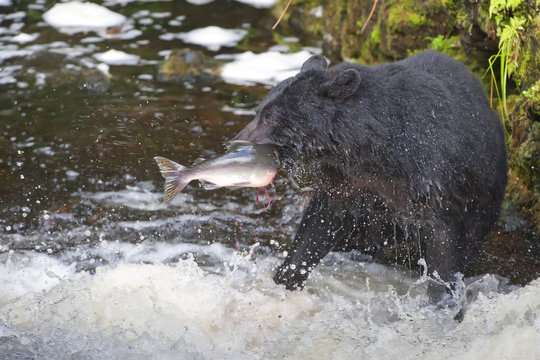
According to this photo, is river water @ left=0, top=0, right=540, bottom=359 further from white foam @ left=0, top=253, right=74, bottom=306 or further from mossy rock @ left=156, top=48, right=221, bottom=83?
mossy rock @ left=156, top=48, right=221, bottom=83

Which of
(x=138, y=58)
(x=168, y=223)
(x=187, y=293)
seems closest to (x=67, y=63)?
(x=138, y=58)

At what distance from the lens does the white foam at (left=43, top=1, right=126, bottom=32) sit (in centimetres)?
1009

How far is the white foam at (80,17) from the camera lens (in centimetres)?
1009

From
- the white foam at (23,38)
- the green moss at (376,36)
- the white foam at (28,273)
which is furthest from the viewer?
the white foam at (23,38)

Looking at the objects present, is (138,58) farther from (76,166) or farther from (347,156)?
(347,156)

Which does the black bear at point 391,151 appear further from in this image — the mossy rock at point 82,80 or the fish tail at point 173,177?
the mossy rock at point 82,80

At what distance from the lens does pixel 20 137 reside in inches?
270

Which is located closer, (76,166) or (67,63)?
(76,166)

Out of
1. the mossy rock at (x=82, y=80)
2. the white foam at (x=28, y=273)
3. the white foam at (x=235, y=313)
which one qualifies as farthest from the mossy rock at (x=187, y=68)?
the white foam at (x=28, y=273)

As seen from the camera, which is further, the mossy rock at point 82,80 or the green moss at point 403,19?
the mossy rock at point 82,80

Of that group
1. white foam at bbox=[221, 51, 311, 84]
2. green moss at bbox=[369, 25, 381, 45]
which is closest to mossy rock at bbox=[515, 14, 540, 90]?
green moss at bbox=[369, 25, 381, 45]

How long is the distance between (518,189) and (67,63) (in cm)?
568

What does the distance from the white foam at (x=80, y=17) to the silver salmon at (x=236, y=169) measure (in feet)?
22.4

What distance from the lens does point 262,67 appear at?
8.89m
